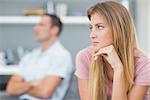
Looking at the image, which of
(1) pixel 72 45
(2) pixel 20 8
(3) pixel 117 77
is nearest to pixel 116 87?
(3) pixel 117 77

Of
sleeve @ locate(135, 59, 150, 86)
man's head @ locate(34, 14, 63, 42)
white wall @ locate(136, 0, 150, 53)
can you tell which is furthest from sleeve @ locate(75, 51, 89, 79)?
man's head @ locate(34, 14, 63, 42)

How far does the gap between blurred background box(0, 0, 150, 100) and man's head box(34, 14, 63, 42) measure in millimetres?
29

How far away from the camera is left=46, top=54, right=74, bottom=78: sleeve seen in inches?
60.1

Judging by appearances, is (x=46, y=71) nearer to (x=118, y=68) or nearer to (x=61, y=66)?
(x=61, y=66)

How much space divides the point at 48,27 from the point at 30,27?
4.8 inches

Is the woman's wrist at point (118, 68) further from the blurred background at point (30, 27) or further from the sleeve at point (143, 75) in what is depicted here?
the blurred background at point (30, 27)

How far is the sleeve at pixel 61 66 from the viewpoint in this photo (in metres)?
1.53

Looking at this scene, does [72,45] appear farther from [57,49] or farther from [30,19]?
[30,19]

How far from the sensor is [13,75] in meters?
1.61

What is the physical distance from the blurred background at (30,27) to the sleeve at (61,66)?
0.07 meters

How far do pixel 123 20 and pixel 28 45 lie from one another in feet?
3.15

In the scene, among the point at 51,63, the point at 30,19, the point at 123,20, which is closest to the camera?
the point at 123,20

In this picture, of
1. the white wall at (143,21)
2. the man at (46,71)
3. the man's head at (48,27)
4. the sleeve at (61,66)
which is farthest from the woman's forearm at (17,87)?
the white wall at (143,21)

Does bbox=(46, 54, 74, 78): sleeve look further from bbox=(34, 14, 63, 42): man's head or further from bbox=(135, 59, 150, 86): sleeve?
bbox=(135, 59, 150, 86): sleeve
